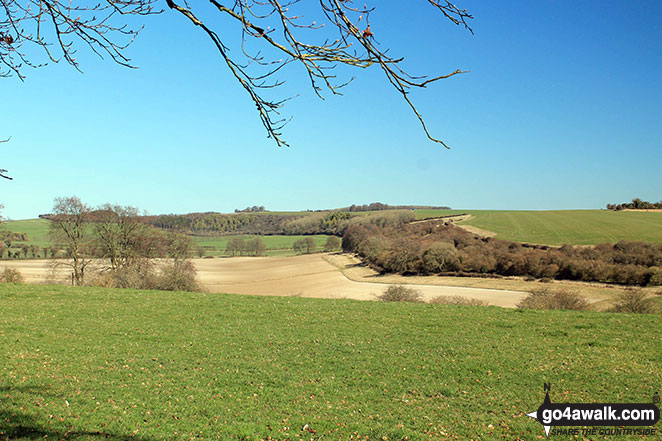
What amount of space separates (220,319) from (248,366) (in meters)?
5.38

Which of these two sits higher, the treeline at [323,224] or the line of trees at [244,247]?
the treeline at [323,224]

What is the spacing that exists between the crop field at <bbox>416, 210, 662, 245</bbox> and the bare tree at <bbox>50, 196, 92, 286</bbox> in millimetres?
52795

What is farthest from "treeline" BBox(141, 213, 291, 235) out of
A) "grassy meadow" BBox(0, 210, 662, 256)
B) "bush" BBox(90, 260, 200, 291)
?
"bush" BBox(90, 260, 200, 291)

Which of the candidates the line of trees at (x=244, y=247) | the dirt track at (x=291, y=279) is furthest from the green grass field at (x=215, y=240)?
the dirt track at (x=291, y=279)

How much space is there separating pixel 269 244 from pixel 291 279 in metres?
52.8

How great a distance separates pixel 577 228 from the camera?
6450 cm

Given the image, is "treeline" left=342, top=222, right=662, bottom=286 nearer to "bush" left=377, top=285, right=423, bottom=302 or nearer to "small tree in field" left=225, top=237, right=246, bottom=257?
"bush" left=377, top=285, right=423, bottom=302

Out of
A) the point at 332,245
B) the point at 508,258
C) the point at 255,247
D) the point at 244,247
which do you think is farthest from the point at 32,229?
the point at 508,258

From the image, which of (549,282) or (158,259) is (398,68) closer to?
(158,259)

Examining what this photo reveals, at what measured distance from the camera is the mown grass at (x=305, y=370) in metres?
7.06

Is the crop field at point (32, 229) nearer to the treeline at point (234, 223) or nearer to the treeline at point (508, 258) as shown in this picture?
the treeline at point (234, 223)

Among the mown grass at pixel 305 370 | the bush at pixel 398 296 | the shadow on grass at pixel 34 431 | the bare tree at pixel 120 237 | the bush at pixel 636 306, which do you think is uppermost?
the bare tree at pixel 120 237

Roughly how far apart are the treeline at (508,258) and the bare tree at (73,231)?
4020 cm

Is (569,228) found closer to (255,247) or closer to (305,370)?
(255,247)
